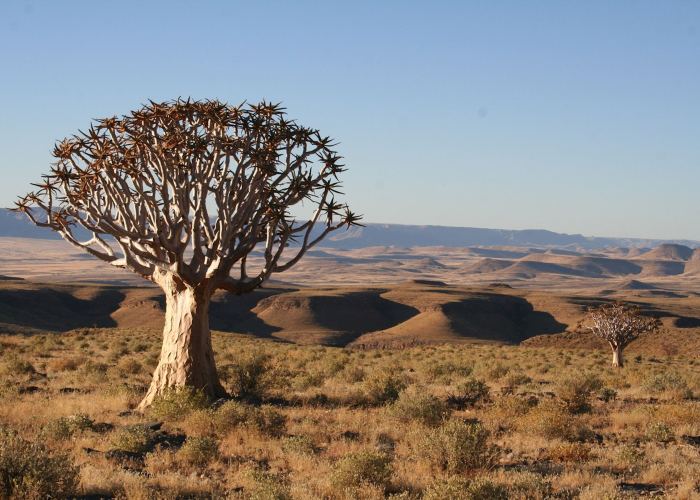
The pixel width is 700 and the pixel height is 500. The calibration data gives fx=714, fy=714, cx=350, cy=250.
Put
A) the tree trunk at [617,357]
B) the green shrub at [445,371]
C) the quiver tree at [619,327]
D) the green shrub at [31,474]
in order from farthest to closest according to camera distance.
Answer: the quiver tree at [619,327], the tree trunk at [617,357], the green shrub at [445,371], the green shrub at [31,474]

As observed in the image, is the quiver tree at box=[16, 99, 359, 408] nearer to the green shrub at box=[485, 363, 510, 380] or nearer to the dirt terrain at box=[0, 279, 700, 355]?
the green shrub at box=[485, 363, 510, 380]

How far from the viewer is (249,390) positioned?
16.4 m

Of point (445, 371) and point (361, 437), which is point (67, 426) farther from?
point (445, 371)

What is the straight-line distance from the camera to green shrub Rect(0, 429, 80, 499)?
7.33 metres

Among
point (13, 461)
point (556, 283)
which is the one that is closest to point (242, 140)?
point (13, 461)

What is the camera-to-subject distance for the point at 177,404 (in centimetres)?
1309

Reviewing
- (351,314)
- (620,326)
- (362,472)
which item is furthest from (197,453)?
(351,314)

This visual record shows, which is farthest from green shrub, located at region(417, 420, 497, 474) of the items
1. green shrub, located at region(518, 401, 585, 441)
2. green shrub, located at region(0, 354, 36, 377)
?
green shrub, located at region(0, 354, 36, 377)

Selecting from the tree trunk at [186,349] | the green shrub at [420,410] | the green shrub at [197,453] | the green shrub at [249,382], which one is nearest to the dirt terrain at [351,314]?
the green shrub at [249,382]

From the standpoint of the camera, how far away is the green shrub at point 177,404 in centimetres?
1293

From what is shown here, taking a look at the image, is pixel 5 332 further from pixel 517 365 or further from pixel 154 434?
pixel 154 434

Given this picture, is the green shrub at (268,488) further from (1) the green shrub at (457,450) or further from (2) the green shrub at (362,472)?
(1) the green shrub at (457,450)

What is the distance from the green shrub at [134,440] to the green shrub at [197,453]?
2.62ft

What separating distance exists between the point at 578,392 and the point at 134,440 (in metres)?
10.1
